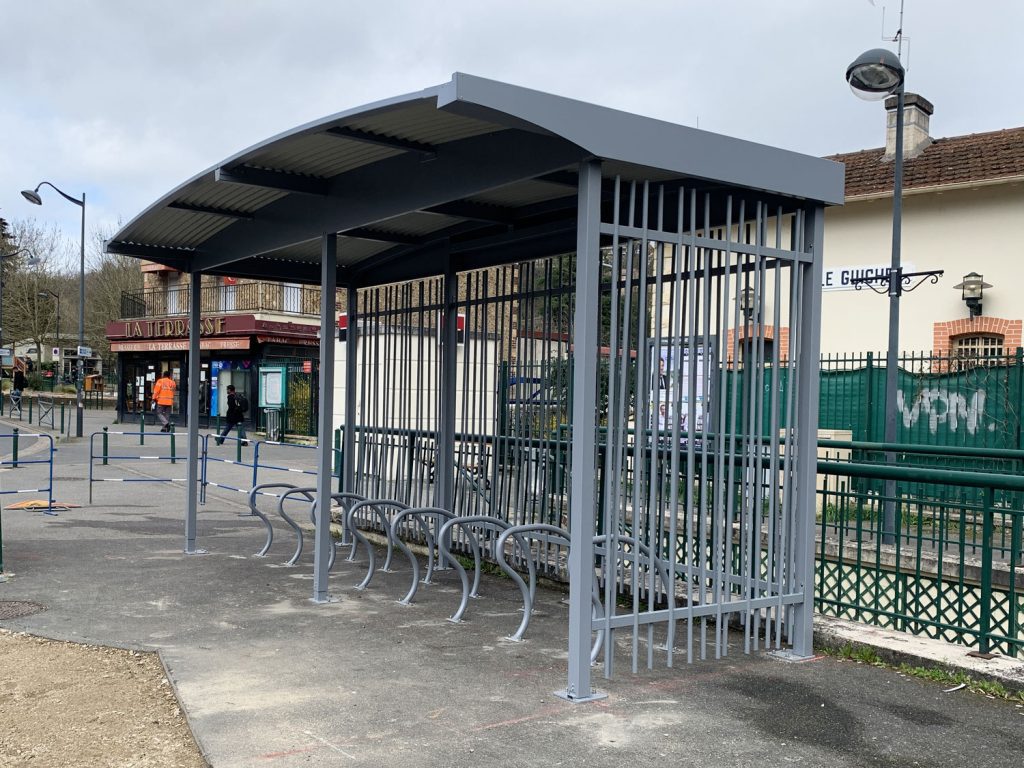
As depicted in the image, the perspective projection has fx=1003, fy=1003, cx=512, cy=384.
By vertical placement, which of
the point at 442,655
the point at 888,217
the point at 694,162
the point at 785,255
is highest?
the point at 888,217

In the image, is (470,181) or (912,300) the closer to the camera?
(470,181)

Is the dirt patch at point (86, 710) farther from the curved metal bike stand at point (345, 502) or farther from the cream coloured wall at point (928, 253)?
the cream coloured wall at point (928, 253)

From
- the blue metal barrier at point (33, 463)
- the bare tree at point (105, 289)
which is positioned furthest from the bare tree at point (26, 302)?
the blue metal barrier at point (33, 463)

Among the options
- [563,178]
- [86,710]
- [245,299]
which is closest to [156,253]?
[563,178]

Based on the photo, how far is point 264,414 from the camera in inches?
1348

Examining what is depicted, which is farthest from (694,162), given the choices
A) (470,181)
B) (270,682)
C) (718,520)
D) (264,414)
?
(264,414)

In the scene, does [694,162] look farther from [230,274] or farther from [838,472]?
[230,274]

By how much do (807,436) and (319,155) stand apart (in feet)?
12.0

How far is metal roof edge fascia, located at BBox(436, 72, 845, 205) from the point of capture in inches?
183

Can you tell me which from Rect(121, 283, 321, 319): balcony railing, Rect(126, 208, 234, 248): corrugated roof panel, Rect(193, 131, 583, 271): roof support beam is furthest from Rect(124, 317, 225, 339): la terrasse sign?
Rect(193, 131, 583, 271): roof support beam

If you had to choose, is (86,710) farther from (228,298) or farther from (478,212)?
(228,298)

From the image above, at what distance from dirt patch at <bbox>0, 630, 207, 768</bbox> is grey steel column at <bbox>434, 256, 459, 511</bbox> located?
3.58 m

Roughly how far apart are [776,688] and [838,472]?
1680 millimetres

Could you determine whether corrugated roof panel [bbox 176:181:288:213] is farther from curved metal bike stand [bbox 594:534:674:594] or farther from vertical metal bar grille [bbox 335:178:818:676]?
curved metal bike stand [bbox 594:534:674:594]
